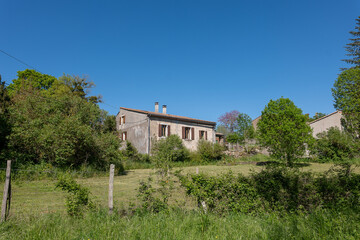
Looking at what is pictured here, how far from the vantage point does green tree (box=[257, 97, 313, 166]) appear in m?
21.8

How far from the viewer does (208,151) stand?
83.6ft

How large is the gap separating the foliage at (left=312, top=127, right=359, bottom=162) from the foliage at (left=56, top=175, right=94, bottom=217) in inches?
975

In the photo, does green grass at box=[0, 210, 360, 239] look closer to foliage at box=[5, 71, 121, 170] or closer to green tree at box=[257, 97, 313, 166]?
foliage at box=[5, 71, 121, 170]

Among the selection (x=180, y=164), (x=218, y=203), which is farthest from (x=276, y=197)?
(x=180, y=164)

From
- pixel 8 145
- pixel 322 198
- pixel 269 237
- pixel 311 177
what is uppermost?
pixel 8 145

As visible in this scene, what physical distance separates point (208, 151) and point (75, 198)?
2127cm

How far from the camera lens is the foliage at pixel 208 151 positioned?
83.5ft

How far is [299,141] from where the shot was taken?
72.0 ft

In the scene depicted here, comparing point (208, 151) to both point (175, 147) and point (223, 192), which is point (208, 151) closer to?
point (175, 147)

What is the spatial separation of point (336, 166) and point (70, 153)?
1384 cm

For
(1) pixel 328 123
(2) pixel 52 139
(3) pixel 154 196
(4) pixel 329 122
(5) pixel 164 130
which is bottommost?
(3) pixel 154 196

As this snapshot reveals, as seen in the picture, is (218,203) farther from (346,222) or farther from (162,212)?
(346,222)

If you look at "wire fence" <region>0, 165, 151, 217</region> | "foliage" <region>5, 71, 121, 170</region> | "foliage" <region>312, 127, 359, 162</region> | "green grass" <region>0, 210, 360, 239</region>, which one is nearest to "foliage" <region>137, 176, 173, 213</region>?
"wire fence" <region>0, 165, 151, 217</region>

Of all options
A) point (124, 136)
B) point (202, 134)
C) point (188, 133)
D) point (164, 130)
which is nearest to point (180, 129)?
point (188, 133)
